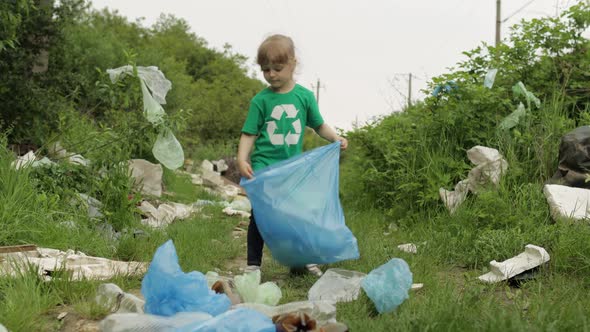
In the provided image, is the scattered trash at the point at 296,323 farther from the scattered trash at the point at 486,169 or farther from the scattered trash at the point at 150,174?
the scattered trash at the point at 150,174

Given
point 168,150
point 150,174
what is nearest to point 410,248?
point 168,150

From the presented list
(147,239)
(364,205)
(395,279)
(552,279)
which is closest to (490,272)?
(552,279)

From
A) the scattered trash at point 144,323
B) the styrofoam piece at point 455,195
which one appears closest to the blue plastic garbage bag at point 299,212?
the scattered trash at point 144,323

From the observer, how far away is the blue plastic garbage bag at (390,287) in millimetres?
2691

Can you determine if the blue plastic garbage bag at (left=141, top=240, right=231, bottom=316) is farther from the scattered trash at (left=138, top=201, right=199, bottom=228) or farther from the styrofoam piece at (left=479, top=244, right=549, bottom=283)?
the scattered trash at (left=138, top=201, right=199, bottom=228)

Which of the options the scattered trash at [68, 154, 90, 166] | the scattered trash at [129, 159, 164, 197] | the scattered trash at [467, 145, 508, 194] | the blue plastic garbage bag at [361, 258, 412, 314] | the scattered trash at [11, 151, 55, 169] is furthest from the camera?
the scattered trash at [129, 159, 164, 197]

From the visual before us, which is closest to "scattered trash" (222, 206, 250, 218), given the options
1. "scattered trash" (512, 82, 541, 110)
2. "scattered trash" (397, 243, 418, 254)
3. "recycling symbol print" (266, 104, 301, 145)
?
"scattered trash" (397, 243, 418, 254)

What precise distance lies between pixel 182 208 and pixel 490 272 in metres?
3.63

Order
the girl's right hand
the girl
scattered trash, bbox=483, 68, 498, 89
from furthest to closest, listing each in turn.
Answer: scattered trash, bbox=483, 68, 498, 89
the girl
the girl's right hand

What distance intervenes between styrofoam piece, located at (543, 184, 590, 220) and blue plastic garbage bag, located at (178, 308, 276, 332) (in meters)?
2.69

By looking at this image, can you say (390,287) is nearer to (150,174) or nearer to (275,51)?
(275,51)

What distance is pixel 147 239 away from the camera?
4168 millimetres

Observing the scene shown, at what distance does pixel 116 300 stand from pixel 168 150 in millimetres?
2827

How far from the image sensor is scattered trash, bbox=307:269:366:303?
2996 millimetres
